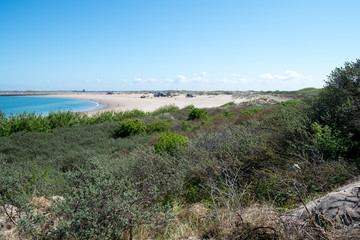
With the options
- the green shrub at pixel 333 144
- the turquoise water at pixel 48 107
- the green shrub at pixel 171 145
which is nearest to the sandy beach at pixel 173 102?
the turquoise water at pixel 48 107

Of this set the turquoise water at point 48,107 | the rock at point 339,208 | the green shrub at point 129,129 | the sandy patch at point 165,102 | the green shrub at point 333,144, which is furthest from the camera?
the turquoise water at point 48,107

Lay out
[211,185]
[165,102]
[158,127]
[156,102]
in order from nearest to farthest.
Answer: [211,185]
[158,127]
[165,102]
[156,102]

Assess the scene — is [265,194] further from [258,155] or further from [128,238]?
[128,238]

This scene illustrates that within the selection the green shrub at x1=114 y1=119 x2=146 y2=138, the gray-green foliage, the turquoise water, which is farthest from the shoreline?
the gray-green foliage

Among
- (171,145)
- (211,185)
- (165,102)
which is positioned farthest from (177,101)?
(211,185)

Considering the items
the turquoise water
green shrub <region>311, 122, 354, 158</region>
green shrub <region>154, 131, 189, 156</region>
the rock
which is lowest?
the turquoise water

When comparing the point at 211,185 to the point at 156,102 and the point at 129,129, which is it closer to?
the point at 129,129

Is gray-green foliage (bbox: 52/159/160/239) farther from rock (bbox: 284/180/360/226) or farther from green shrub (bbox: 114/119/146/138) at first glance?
green shrub (bbox: 114/119/146/138)

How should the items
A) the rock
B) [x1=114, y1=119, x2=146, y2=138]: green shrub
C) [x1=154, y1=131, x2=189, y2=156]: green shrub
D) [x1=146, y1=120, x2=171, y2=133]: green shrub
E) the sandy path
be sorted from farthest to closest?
the sandy path → [x1=146, y1=120, x2=171, y2=133]: green shrub → [x1=114, y1=119, x2=146, y2=138]: green shrub → [x1=154, y1=131, x2=189, y2=156]: green shrub → the rock

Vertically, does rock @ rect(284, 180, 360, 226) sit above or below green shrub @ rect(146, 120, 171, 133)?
above

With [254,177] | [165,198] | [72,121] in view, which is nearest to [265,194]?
[254,177]

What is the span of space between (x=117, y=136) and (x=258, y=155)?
11238 mm

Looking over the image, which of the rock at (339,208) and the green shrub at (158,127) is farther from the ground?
the rock at (339,208)

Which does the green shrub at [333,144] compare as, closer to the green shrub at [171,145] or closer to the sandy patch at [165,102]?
the green shrub at [171,145]
